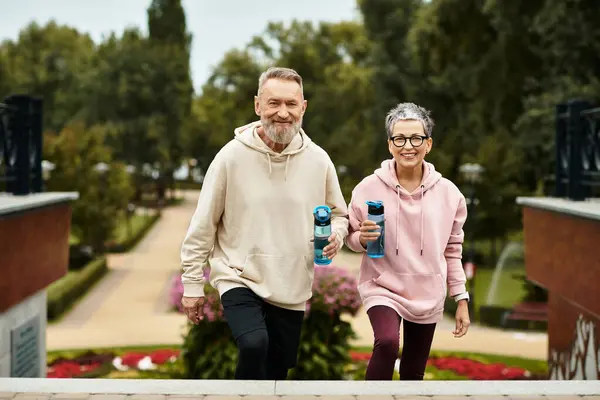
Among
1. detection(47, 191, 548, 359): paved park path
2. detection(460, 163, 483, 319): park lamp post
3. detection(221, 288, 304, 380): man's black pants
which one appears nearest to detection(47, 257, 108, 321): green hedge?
detection(47, 191, 548, 359): paved park path

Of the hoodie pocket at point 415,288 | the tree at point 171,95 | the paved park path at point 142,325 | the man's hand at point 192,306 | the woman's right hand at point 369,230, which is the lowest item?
the paved park path at point 142,325

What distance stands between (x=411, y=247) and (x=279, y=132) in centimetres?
91

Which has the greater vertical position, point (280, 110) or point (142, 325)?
point (280, 110)

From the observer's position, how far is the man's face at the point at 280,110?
4324mm

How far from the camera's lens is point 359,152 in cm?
4331

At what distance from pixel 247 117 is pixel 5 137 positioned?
145ft

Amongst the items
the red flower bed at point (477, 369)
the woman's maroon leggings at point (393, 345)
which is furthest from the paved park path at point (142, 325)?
the woman's maroon leggings at point (393, 345)

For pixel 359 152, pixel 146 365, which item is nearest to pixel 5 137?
pixel 146 365

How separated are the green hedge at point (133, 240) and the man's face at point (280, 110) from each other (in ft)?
110

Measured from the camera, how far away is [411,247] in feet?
14.6

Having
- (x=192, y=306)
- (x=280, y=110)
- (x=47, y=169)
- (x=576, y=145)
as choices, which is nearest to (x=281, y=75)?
(x=280, y=110)

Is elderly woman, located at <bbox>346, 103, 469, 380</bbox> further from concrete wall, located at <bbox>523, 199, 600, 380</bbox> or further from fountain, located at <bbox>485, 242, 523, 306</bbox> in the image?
fountain, located at <bbox>485, 242, 523, 306</bbox>

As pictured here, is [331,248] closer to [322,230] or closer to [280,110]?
[322,230]

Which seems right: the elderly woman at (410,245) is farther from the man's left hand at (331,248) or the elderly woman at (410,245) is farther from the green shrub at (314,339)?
the green shrub at (314,339)
